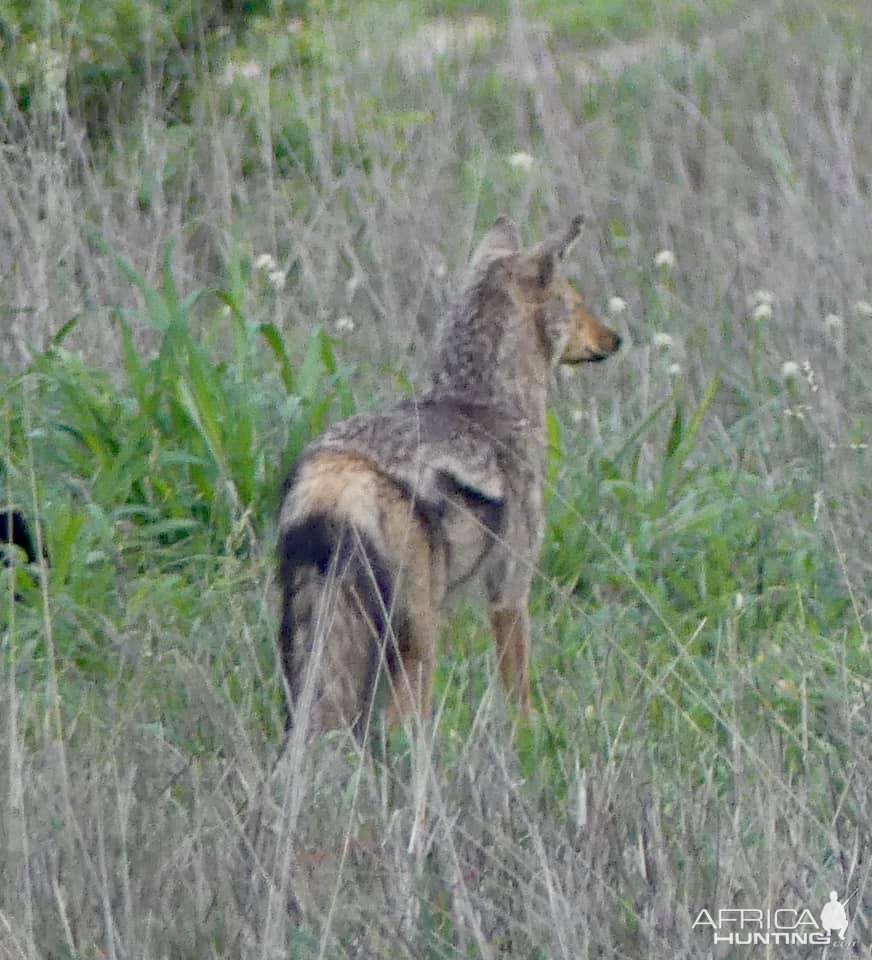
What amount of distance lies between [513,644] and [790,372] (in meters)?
2.03

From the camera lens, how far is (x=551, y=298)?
217 inches

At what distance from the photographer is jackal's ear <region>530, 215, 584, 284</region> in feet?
18.0

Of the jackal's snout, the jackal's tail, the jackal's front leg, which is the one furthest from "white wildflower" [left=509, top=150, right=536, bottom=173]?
the jackal's tail

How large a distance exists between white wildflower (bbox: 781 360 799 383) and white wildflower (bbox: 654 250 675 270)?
713 millimetres

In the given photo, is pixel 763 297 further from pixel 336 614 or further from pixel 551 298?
pixel 336 614

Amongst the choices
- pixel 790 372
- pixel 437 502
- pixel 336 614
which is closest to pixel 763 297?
pixel 790 372

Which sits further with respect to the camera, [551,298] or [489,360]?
[551,298]

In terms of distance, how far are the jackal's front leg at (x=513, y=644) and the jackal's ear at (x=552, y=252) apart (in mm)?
1036

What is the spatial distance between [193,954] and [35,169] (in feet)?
13.6

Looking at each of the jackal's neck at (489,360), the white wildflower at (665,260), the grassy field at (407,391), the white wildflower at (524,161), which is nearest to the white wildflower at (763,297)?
the grassy field at (407,391)

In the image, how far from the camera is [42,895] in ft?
10.1

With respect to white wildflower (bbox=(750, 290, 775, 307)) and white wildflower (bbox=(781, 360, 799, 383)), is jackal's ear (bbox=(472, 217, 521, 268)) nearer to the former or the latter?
white wildflower (bbox=(781, 360, 799, 383))

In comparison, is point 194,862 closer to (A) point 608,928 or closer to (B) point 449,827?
(B) point 449,827

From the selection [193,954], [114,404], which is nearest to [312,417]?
[114,404]
